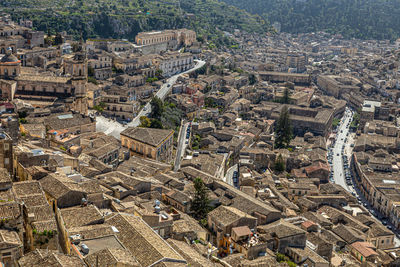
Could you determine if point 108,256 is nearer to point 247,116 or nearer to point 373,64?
point 247,116

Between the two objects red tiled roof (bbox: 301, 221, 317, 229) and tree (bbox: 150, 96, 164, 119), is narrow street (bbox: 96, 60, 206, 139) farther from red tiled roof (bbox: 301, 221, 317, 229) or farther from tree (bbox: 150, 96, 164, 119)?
red tiled roof (bbox: 301, 221, 317, 229)

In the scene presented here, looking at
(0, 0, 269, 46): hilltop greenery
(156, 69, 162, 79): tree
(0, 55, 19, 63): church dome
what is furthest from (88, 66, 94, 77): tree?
(0, 0, 269, 46): hilltop greenery

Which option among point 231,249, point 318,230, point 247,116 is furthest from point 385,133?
point 231,249

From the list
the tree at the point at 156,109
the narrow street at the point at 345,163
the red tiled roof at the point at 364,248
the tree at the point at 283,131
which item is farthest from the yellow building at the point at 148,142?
the tree at the point at 283,131

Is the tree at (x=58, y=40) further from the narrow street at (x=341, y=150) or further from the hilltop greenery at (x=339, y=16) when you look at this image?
the hilltop greenery at (x=339, y=16)

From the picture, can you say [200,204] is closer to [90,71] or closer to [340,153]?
[340,153]
